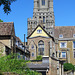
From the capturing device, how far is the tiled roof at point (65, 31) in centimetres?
6944

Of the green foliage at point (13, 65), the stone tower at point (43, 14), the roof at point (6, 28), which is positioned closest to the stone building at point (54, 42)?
the roof at point (6, 28)

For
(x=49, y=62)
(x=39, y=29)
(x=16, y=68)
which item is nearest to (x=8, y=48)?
(x=49, y=62)

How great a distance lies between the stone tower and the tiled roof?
40.5 meters

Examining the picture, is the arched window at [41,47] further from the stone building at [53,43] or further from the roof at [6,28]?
the roof at [6,28]

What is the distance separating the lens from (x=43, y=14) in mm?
121625

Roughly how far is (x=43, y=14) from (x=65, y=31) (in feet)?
170

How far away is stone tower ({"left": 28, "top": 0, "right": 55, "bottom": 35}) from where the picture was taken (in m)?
116

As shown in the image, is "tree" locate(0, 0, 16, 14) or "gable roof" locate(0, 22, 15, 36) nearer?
→ "tree" locate(0, 0, 16, 14)

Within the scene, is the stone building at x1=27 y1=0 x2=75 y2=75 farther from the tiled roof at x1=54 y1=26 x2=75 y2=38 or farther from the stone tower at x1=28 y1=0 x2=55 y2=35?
the stone tower at x1=28 y1=0 x2=55 y2=35

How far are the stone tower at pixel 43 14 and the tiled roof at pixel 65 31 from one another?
133 ft

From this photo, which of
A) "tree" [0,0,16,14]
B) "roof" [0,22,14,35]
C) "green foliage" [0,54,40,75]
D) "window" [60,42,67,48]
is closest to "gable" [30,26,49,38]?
"window" [60,42,67,48]

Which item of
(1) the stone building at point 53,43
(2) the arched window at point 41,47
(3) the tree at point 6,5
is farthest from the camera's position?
(2) the arched window at point 41,47

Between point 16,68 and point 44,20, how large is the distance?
322 feet

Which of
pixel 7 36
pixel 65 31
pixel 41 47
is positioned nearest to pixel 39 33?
pixel 41 47
